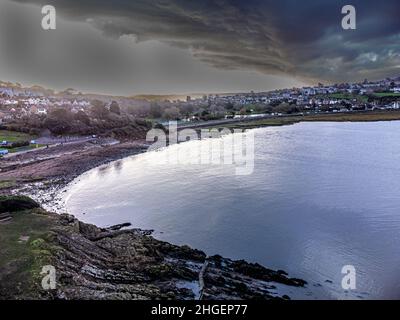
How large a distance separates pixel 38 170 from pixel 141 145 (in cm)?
3655

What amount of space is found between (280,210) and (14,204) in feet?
74.2

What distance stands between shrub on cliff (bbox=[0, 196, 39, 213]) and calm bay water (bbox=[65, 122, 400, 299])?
5.47 m

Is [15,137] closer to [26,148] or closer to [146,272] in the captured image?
[26,148]

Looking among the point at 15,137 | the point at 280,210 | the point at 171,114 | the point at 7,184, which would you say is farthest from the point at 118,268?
the point at 171,114

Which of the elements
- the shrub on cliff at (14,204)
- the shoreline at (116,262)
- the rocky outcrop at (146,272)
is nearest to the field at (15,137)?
the shoreline at (116,262)

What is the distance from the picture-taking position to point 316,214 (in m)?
33.6

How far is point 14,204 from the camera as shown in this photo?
2814cm

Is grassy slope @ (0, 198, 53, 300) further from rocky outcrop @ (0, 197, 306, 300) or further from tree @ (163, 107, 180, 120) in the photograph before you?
tree @ (163, 107, 180, 120)

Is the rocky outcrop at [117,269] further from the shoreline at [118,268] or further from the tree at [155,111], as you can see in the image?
the tree at [155,111]

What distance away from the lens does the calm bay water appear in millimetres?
23562

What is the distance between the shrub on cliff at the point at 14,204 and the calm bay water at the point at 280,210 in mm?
5469

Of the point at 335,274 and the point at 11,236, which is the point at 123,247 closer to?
the point at 11,236

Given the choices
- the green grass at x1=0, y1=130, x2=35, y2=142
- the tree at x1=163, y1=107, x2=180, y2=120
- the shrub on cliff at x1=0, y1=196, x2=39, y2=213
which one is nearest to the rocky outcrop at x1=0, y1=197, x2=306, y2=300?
the shrub on cliff at x1=0, y1=196, x2=39, y2=213
